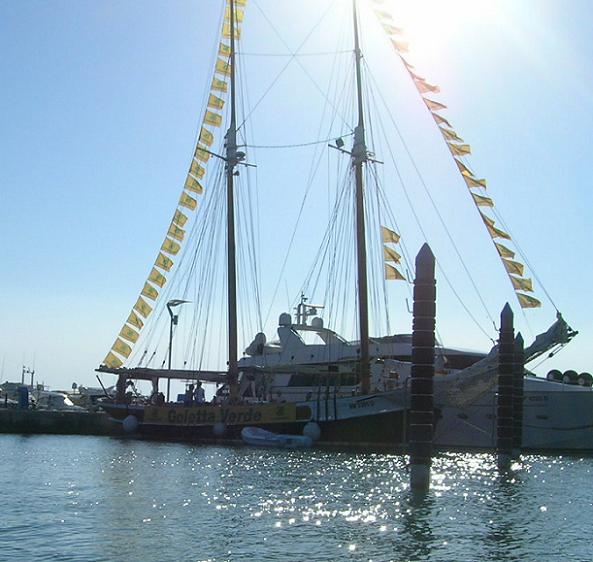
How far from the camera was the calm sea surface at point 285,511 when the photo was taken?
18938mm

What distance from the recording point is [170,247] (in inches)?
2235

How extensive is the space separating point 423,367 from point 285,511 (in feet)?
20.9

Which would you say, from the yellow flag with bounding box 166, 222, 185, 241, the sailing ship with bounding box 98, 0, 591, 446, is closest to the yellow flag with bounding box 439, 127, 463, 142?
the sailing ship with bounding box 98, 0, 591, 446

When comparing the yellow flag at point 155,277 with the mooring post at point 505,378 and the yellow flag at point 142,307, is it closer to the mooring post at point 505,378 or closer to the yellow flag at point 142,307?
the yellow flag at point 142,307

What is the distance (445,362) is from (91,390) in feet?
246

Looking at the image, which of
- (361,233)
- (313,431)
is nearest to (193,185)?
(361,233)

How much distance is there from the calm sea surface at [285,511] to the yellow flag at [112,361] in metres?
17.5

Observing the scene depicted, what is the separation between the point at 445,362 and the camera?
51.4m

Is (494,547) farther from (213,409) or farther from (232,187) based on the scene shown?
(232,187)

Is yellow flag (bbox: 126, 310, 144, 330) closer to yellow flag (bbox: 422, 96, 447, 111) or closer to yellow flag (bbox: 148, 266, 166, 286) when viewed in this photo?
yellow flag (bbox: 148, 266, 166, 286)

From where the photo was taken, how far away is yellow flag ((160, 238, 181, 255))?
186ft

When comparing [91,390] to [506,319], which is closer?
[506,319]

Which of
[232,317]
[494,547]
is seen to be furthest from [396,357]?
[494,547]

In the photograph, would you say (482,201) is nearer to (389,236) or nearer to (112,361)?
(389,236)
